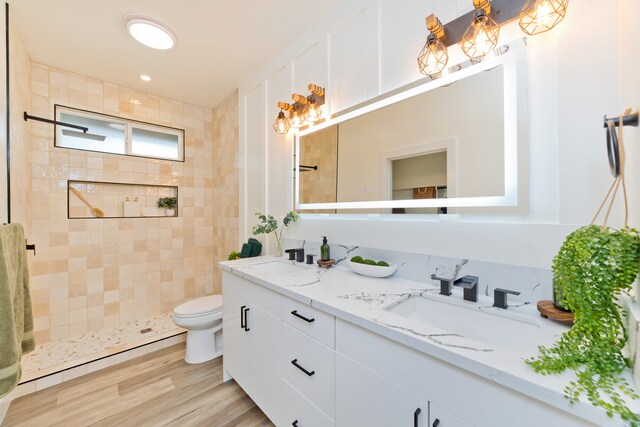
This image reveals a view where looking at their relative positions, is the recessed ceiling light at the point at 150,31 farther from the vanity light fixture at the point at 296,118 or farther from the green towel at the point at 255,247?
the green towel at the point at 255,247

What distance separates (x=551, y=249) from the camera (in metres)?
0.96

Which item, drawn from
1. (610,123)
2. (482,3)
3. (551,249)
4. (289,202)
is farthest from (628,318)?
(289,202)

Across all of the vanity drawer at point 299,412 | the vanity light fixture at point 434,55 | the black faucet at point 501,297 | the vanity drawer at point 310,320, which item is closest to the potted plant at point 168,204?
the vanity drawer at point 310,320

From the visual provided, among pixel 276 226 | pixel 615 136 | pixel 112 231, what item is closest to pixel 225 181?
pixel 112 231

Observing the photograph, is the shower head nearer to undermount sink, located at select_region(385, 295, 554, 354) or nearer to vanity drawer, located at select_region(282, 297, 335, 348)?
vanity drawer, located at select_region(282, 297, 335, 348)

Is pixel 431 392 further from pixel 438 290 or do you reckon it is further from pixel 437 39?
pixel 437 39

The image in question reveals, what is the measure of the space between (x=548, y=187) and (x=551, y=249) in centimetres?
24

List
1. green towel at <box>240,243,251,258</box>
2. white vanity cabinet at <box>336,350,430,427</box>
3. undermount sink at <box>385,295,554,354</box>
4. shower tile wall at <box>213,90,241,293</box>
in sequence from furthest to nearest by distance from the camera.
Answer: shower tile wall at <box>213,90,241,293</box>, green towel at <box>240,243,251,258</box>, undermount sink at <box>385,295,554,354</box>, white vanity cabinet at <box>336,350,430,427</box>

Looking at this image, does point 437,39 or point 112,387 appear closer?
point 437,39

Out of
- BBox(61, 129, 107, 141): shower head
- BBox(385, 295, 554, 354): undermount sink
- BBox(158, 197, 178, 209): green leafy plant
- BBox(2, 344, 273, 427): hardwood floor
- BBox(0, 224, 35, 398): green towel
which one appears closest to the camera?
BBox(385, 295, 554, 354): undermount sink

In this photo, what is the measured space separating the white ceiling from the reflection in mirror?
88 cm

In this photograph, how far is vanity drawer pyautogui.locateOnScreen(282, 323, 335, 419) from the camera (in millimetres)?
1054

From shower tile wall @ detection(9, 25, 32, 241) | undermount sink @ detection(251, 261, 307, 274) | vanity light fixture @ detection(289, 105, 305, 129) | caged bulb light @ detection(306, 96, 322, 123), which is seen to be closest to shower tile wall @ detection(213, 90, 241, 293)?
undermount sink @ detection(251, 261, 307, 274)

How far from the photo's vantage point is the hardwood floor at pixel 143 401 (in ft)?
5.18
